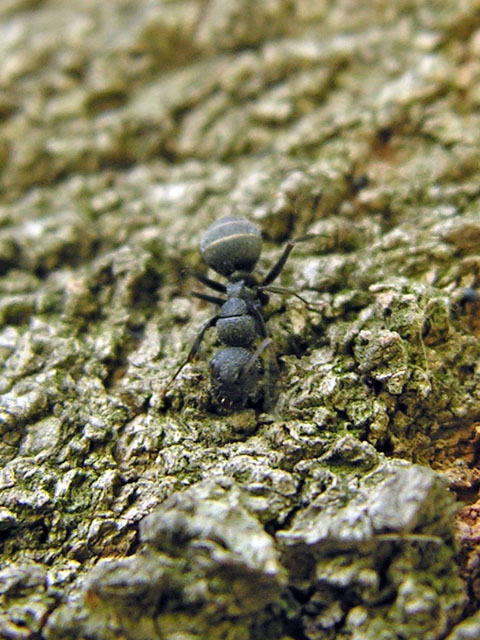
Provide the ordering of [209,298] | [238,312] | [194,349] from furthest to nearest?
[209,298] < [238,312] < [194,349]

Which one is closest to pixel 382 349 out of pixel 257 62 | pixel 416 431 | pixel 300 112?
pixel 416 431

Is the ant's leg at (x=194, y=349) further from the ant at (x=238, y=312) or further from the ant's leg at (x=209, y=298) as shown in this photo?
the ant's leg at (x=209, y=298)

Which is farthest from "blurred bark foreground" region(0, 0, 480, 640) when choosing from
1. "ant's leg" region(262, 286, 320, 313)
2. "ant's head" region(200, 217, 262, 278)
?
"ant's head" region(200, 217, 262, 278)


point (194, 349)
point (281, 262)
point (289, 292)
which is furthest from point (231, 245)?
point (194, 349)

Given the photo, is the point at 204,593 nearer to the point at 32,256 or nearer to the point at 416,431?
the point at 416,431

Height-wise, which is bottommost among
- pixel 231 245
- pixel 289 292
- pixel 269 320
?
pixel 269 320

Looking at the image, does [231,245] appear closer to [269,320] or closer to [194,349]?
[269,320]

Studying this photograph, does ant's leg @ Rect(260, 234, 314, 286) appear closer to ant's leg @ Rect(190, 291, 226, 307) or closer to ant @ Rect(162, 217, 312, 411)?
ant @ Rect(162, 217, 312, 411)

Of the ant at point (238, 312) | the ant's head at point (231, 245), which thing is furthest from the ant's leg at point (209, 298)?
the ant's head at point (231, 245)

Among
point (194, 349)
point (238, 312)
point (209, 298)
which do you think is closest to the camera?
point (194, 349)
